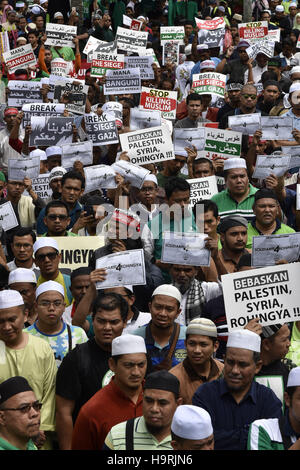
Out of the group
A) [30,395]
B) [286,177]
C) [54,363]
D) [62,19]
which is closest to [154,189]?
[286,177]

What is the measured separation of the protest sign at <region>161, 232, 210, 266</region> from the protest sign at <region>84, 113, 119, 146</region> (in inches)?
157

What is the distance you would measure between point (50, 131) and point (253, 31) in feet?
22.4

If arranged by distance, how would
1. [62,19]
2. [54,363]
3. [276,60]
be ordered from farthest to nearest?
[62,19] → [276,60] → [54,363]

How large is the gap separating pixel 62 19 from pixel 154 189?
11933 millimetres

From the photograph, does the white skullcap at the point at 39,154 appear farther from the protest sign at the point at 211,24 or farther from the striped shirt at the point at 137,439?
the protest sign at the point at 211,24

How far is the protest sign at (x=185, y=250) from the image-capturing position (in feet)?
25.9

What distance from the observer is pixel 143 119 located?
12023 millimetres

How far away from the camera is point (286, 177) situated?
10789 millimetres

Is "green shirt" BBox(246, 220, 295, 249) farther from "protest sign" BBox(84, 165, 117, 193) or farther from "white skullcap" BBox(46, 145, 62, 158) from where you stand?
"white skullcap" BBox(46, 145, 62, 158)

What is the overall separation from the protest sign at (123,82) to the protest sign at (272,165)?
3750 mm

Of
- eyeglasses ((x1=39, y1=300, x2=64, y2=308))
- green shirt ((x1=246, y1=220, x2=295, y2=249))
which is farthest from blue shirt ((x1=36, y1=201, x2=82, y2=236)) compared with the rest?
eyeglasses ((x1=39, y1=300, x2=64, y2=308))

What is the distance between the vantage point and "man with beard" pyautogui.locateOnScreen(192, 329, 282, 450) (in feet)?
19.1

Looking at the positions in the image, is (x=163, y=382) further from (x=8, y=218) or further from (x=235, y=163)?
(x=235, y=163)
